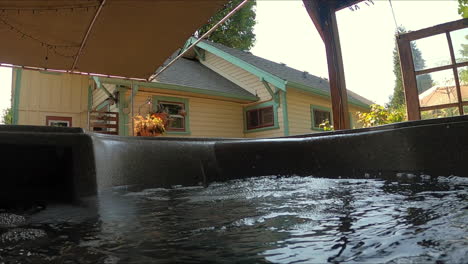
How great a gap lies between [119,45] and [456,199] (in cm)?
377

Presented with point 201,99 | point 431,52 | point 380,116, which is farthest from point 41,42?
point 201,99

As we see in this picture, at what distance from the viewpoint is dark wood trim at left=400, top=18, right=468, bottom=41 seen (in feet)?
13.0

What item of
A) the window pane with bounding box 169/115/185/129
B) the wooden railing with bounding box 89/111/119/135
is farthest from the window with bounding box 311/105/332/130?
the wooden railing with bounding box 89/111/119/135

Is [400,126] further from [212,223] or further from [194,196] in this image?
[212,223]

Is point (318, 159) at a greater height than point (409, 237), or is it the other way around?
point (318, 159)

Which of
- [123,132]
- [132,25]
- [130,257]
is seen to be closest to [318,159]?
[130,257]

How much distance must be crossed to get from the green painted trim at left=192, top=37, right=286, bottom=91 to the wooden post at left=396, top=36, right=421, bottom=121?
5.12 m

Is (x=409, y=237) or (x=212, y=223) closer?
(x=409, y=237)

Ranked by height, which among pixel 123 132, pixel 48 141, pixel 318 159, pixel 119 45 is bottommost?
pixel 318 159

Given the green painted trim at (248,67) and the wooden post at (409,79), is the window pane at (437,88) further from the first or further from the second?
the green painted trim at (248,67)

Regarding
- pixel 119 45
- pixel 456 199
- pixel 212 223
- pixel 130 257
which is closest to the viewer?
pixel 130 257

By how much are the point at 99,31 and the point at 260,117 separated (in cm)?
707

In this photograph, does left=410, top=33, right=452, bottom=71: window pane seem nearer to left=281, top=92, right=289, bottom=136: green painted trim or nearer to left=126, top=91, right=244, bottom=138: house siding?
left=281, top=92, right=289, bottom=136: green painted trim

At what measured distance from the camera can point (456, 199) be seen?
1.45 meters
